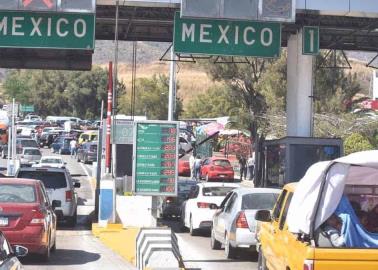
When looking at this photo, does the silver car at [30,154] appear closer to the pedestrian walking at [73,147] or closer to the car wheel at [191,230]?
the pedestrian walking at [73,147]

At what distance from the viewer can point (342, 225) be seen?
7570 mm

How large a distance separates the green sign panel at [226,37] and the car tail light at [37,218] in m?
9.35

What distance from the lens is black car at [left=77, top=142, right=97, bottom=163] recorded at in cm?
5591

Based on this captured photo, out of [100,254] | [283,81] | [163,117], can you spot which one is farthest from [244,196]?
[163,117]

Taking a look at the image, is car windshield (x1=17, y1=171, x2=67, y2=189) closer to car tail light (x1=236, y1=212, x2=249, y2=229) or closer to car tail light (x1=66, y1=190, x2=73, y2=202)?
car tail light (x1=66, y1=190, x2=73, y2=202)

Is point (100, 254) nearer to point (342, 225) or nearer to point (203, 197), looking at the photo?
point (203, 197)

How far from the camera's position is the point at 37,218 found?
541 inches

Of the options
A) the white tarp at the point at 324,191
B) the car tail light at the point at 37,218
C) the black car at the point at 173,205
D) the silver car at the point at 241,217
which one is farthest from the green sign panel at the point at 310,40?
the white tarp at the point at 324,191

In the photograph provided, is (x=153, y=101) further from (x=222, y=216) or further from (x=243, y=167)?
(x=222, y=216)

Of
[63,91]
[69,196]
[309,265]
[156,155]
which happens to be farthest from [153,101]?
[309,265]

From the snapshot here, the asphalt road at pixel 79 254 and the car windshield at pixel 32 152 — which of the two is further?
the car windshield at pixel 32 152

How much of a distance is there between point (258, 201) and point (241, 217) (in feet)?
2.15

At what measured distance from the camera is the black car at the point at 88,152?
55.9 metres

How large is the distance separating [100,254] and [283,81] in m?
33.5
